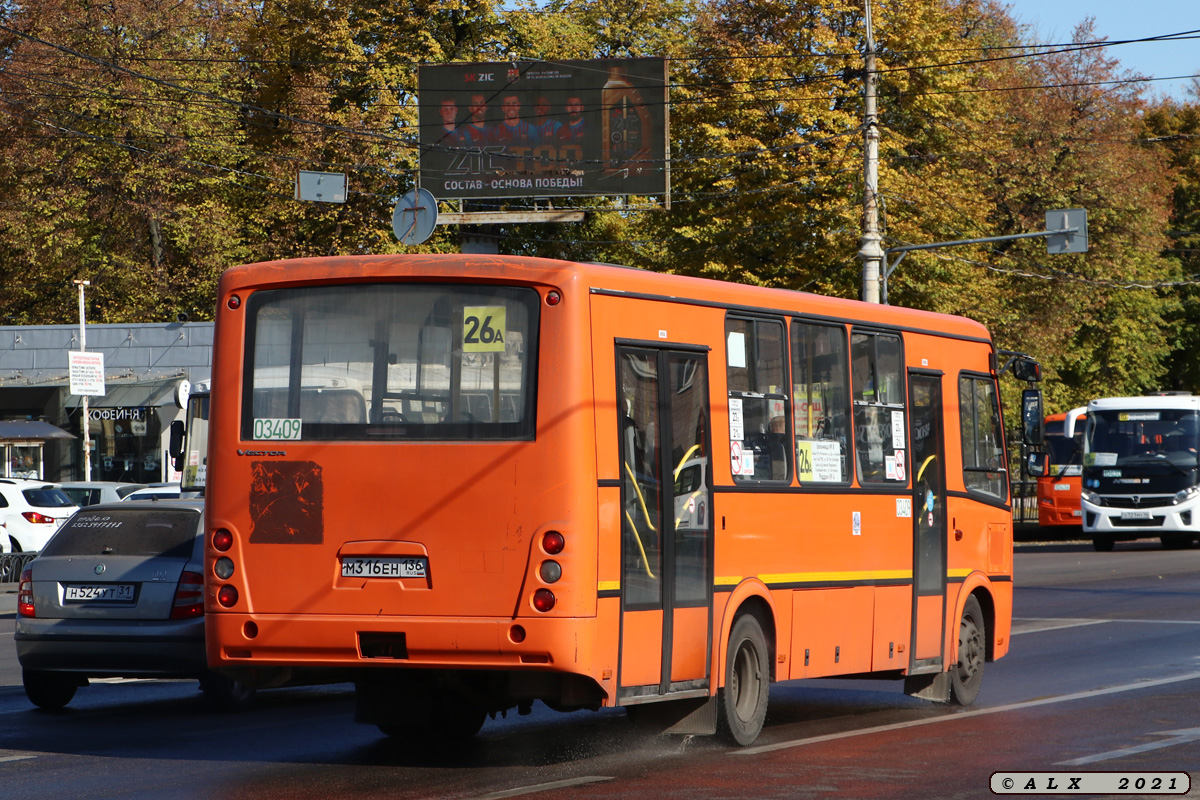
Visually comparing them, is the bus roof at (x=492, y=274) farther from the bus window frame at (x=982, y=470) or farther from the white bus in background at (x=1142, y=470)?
the white bus in background at (x=1142, y=470)

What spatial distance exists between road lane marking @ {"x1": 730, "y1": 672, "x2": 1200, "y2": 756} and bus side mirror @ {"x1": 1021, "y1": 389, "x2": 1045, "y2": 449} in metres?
2.11

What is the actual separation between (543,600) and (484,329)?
1.51 meters

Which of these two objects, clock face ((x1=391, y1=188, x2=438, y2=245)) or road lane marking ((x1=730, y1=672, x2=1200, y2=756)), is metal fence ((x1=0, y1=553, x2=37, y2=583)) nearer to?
clock face ((x1=391, y1=188, x2=438, y2=245))

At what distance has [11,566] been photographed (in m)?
28.6

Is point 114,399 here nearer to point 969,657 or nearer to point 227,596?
point 969,657

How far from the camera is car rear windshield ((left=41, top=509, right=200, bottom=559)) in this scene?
1238 centimetres

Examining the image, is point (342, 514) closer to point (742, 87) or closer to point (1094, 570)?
point (1094, 570)

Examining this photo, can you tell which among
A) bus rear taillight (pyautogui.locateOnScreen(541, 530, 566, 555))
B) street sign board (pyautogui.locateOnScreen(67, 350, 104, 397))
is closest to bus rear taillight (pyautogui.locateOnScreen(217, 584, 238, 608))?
bus rear taillight (pyautogui.locateOnScreen(541, 530, 566, 555))

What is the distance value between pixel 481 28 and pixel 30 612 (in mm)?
40450

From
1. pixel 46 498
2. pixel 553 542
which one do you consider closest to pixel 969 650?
pixel 553 542

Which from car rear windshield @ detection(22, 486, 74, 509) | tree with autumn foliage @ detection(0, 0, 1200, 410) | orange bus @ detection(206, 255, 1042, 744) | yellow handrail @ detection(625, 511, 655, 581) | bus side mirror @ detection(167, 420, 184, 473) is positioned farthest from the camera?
tree with autumn foliage @ detection(0, 0, 1200, 410)

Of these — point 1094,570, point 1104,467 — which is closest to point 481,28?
point 1104,467

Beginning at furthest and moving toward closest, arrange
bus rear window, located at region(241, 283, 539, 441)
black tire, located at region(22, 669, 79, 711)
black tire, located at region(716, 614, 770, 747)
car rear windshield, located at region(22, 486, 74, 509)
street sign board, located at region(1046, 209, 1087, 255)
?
street sign board, located at region(1046, 209, 1087, 255), car rear windshield, located at region(22, 486, 74, 509), black tire, located at region(22, 669, 79, 711), black tire, located at region(716, 614, 770, 747), bus rear window, located at region(241, 283, 539, 441)

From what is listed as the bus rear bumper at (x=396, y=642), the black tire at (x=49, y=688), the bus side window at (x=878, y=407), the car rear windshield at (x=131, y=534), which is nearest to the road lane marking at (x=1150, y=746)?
the bus side window at (x=878, y=407)
